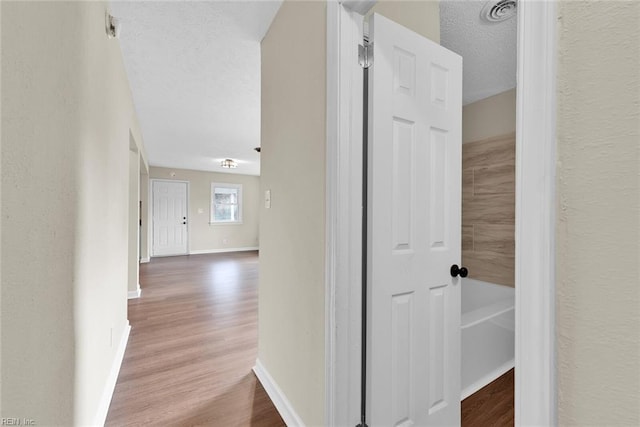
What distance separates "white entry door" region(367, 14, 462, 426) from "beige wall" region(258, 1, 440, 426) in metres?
0.23

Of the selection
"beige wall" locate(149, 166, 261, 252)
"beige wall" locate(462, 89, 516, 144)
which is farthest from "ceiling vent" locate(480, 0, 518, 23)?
"beige wall" locate(149, 166, 261, 252)

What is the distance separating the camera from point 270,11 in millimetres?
1651

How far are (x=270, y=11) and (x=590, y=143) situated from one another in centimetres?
182

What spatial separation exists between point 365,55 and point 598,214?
1055mm

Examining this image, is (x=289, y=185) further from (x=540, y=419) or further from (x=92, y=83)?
(x=540, y=419)

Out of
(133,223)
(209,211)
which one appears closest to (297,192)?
(133,223)

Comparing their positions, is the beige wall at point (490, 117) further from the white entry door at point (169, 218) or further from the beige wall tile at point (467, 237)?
the white entry door at point (169, 218)

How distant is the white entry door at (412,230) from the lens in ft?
3.82

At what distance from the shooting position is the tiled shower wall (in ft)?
8.70

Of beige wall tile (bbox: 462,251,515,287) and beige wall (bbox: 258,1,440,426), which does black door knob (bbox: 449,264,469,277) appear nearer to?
beige wall (bbox: 258,1,440,426)

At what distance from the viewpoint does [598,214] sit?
378 mm

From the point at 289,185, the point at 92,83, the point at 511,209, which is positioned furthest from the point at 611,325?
the point at 511,209

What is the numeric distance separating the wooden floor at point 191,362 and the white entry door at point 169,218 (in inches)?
124

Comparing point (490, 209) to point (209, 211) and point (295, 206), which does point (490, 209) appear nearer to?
point (295, 206)
